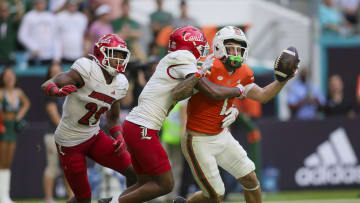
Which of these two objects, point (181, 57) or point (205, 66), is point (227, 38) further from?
point (181, 57)

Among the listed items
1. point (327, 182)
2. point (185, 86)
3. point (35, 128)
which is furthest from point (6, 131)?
point (327, 182)

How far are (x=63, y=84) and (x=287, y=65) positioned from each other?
2326 mm

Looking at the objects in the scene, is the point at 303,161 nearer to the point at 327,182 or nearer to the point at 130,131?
the point at 327,182

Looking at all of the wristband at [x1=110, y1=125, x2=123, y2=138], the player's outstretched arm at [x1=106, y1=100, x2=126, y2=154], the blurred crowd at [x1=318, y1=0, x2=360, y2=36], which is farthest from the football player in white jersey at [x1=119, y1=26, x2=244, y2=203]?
the blurred crowd at [x1=318, y1=0, x2=360, y2=36]

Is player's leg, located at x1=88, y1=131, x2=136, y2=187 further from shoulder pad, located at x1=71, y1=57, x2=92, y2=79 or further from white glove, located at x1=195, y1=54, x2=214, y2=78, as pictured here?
white glove, located at x1=195, y1=54, x2=214, y2=78

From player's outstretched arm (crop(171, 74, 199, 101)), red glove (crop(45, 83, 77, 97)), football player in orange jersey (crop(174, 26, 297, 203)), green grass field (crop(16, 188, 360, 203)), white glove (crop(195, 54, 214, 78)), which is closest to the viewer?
red glove (crop(45, 83, 77, 97))

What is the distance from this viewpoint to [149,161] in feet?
26.5

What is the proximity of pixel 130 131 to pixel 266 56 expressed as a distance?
992cm

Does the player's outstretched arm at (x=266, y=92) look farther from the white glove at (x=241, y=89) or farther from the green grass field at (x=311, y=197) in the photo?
the green grass field at (x=311, y=197)

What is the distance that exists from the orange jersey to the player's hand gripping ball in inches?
17.7

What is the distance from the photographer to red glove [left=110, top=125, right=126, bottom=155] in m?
8.56

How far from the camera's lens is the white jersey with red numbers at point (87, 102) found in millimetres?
8297

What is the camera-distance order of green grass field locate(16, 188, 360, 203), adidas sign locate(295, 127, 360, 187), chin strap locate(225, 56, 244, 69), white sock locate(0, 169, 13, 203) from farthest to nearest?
adidas sign locate(295, 127, 360, 187), green grass field locate(16, 188, 360, 203), white sock locate(0, 169, 13, 203), chin strap locate(225, 56, 244, 69)

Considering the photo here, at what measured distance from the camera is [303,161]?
14.2 m
